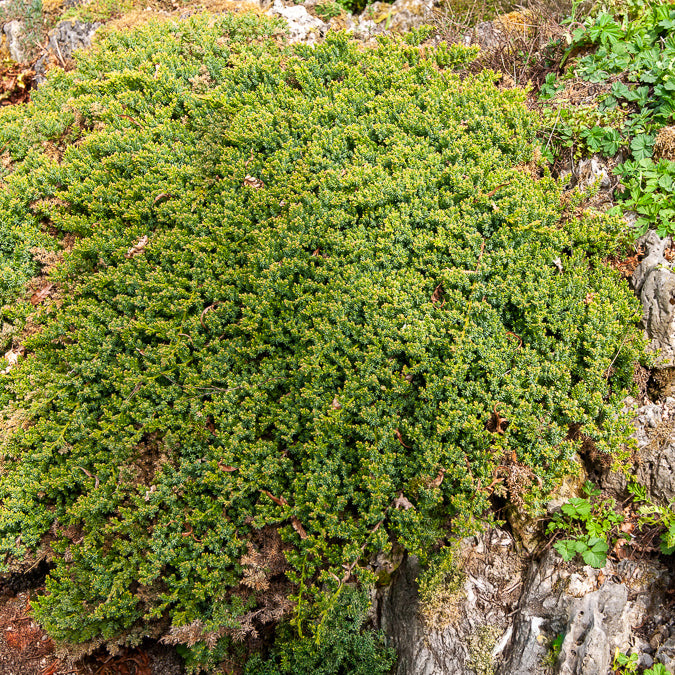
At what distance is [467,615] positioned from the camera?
12.9ft

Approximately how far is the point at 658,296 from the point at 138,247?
509 centimetres

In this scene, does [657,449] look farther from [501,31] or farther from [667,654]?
[501,31]

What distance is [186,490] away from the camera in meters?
4.36

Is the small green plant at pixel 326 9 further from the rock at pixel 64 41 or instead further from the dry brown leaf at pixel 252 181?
the rock at pixel 64 41

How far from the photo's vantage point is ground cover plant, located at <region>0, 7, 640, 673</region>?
4.07 metres

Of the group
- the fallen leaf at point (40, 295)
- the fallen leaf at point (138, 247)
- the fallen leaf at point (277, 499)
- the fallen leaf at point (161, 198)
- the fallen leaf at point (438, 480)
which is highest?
the fallen leaf at point (161, 198)

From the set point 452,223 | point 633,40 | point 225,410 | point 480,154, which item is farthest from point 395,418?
point 633,40

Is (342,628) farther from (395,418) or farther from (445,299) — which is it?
(445,299)

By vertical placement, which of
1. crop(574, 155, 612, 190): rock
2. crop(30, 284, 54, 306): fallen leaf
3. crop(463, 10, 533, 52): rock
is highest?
crop(463, 10, 533, 52): rock

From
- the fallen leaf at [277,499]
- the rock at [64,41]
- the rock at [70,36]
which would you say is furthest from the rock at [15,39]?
the fallen leaf at [277,499]

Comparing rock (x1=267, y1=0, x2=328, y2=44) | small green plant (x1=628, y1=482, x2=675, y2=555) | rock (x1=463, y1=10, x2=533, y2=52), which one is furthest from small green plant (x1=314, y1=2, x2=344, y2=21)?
small green plant (x1=628, y1=482, x2=675, y2=555)

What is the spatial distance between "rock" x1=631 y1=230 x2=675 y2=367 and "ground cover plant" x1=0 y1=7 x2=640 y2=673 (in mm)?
180

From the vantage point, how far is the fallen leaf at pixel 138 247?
17.1 ft

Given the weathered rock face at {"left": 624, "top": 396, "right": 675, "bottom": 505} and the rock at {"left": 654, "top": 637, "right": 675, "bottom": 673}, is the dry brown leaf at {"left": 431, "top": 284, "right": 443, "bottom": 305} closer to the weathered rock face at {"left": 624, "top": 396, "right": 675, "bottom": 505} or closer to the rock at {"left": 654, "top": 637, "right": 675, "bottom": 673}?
the weathered rock face at {"left": 624, "top": 396, "right": 675, "bottom": 505}
